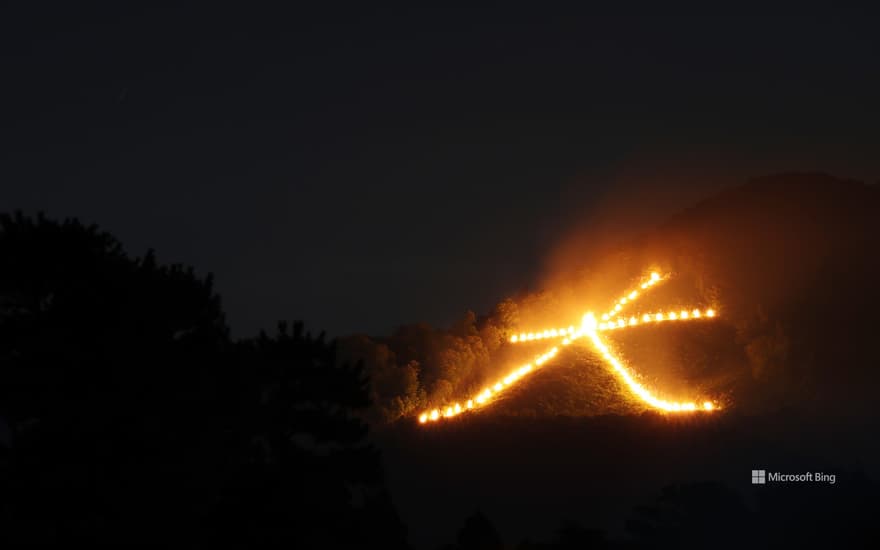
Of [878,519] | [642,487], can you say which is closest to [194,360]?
[878,519]

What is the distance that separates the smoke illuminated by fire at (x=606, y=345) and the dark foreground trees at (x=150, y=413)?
842 inches

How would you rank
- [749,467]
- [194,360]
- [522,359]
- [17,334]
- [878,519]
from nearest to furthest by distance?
[17,334] < [194,360] < [878,519] < [749,467] < [522,359]

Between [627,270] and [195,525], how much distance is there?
39.7 metres

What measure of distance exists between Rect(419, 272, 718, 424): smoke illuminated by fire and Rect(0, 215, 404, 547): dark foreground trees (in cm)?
2137

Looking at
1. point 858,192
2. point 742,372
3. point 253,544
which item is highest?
point 858,192

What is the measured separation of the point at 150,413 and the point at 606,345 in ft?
106

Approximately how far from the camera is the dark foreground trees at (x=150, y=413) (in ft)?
32.8

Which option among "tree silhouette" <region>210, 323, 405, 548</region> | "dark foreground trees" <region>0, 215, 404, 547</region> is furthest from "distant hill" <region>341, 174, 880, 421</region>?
"dark foreground trees" <region>0, 215, 404, 547</region>

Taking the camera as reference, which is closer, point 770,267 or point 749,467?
point 749,467

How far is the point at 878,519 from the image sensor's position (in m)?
18.6

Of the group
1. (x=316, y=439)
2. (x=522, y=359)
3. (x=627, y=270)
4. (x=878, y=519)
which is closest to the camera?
(x=316, y=439)

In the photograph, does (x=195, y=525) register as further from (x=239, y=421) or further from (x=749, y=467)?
(x=749, y=467)

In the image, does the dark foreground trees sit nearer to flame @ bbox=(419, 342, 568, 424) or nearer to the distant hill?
flame @ bbox=(419, 342, 568, 424)

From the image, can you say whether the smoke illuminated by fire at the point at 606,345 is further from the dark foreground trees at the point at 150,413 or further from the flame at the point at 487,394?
the dark foreground trees at the point at 150,413
